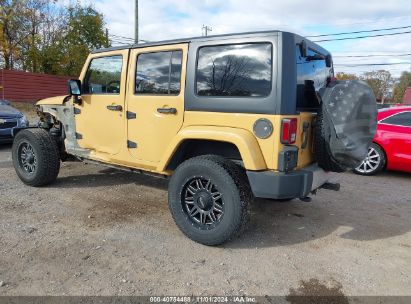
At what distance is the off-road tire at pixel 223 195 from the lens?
331 centimetres

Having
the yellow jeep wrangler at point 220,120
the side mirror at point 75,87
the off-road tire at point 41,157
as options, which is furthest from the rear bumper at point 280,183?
the off-road tire at point 41,157

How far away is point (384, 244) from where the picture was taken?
376cm

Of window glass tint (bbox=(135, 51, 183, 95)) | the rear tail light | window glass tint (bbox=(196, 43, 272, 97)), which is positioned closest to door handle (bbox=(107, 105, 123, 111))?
window glass tint (bbox=(135, 51, 183, 95))

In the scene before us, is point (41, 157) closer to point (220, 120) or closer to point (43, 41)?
point (220, 120)

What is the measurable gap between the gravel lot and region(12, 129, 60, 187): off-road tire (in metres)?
0.17

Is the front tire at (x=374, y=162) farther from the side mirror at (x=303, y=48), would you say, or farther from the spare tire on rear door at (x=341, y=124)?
the side mirror at (x=303, y=48)

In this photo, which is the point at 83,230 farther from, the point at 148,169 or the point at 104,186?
the point at 104,186

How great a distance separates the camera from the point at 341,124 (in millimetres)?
3355

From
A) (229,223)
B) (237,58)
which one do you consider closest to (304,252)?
(229,223)

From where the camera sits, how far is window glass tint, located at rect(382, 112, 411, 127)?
662cm

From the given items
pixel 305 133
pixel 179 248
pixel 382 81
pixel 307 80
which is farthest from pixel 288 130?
pixel 382 81

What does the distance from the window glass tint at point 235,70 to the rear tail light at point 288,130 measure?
1.03ft

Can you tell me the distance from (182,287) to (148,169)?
68.6 inches

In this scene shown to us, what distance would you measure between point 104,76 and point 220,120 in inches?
78.1
